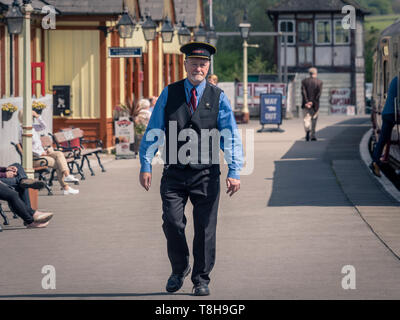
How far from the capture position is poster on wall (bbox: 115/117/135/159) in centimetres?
2161

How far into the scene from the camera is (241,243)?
10.1 m

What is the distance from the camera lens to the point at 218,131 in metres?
7.73

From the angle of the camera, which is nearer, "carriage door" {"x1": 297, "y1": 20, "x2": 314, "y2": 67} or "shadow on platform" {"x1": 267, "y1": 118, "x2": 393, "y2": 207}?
"shadow on platform" {"x1": 267, "y1": 118, "x2": 393, "y2": 207}

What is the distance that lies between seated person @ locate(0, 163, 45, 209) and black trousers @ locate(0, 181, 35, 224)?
265mm

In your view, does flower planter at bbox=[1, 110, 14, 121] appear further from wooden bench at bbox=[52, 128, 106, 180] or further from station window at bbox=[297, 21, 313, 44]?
station window at bbox=[297, 21, 313, 44]

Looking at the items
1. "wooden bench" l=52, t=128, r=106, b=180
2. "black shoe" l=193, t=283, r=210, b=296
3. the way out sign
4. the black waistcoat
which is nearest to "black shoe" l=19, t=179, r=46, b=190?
the black waistcoat

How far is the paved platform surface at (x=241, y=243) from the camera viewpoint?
25.6 ft

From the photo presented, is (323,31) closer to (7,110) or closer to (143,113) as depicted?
(143,113)

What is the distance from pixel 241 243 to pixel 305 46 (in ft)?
180

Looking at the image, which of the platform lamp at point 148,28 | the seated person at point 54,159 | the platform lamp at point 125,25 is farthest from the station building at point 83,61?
the seated person at point 54,159

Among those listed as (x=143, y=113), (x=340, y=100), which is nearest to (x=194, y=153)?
(x=143, y=113)

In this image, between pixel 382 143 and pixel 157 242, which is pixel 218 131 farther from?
pixel 382 143
